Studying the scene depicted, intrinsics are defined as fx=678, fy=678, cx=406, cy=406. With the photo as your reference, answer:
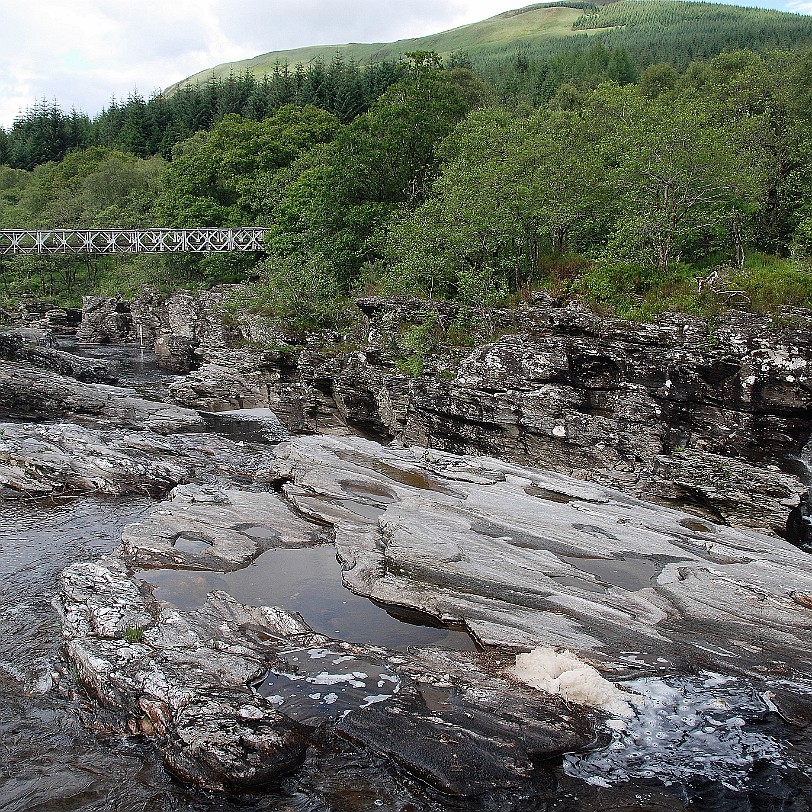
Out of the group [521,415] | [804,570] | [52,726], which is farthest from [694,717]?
[521,415]

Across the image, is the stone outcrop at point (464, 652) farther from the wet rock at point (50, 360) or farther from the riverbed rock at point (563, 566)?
the wet rock at point (50, 360)

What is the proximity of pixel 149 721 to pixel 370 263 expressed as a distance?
39.1 meters

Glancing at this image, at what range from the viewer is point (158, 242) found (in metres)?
77.3

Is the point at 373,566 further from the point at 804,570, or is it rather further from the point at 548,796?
the point at 804,570

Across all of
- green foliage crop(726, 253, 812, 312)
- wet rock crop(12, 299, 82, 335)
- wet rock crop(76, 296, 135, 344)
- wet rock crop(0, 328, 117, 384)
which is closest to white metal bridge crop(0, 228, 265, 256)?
wet rock crop(76, 296, 135, 344)

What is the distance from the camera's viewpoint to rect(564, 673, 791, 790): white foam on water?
13.8m

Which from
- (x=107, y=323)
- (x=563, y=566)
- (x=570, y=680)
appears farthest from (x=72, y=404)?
(x=107, y=323)

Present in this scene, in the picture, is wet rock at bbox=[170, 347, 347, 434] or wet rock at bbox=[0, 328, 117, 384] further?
wet rock at bbox=[0, 328, 117, 384]

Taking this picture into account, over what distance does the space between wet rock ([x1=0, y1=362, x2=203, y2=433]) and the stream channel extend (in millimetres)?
Answer: 18802

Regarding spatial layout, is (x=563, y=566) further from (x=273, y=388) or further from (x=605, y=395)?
(x=273, y=388)

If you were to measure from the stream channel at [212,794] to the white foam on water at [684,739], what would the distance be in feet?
0.46

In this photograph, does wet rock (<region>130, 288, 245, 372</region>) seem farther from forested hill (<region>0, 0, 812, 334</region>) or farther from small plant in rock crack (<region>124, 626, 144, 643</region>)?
small plant in rock crack (<region>124, 626, 144, 643</region>)

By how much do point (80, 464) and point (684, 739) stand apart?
26.6 m

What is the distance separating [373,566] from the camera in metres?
20.8
